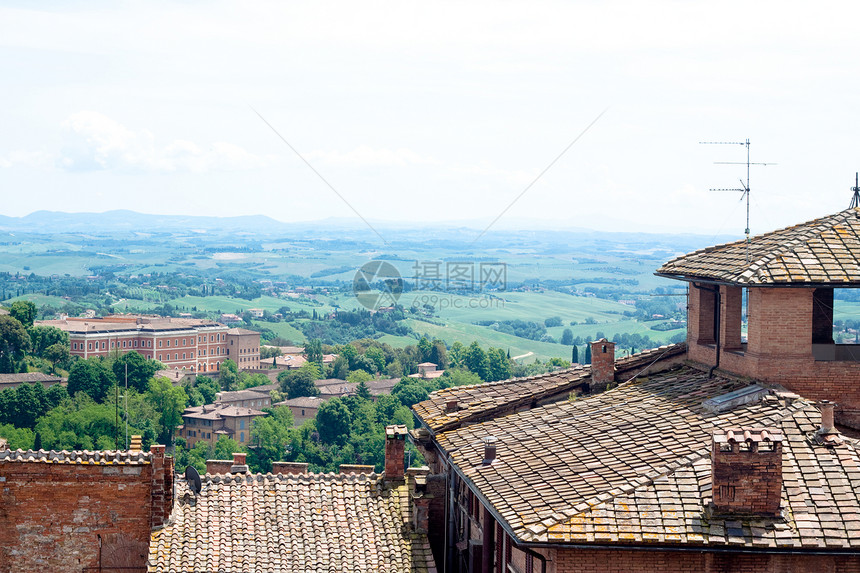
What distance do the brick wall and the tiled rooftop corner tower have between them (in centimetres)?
414

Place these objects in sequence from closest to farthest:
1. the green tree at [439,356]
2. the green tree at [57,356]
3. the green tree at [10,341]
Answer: the green tree at [10,341], the green tree at [57,356], the green tree at [439,356]

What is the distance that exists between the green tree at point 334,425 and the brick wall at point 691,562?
101m

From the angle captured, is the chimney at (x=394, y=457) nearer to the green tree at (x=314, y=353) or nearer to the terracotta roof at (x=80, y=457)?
the terracotta roof at (x=80, y=457)

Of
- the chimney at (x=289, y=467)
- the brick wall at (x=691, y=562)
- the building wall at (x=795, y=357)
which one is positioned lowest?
the chimney at (x=289, y=467)

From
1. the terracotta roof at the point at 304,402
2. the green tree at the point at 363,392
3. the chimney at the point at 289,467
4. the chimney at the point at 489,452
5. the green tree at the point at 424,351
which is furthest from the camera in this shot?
the green tree at the point at 424,351

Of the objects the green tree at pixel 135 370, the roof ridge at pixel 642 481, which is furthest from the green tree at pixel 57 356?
the roof ridge at pixel 642 481

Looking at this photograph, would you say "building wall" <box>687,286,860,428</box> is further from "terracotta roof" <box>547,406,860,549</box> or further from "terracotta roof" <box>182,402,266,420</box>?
"terracotta roof" <box>182,402,266,420</box>

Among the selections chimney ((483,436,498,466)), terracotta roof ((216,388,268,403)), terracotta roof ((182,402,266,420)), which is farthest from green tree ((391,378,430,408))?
chimney ((483,436,498,466))

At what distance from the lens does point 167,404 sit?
12244 centimetres

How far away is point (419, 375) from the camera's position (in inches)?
5979

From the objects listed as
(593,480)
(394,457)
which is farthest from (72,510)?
(593,480)

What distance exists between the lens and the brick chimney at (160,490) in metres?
17.7

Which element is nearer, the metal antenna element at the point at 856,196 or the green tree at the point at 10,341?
the metal antenna element at the point at 856,196

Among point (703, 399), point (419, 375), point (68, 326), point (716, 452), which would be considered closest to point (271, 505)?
point (703, 399)
